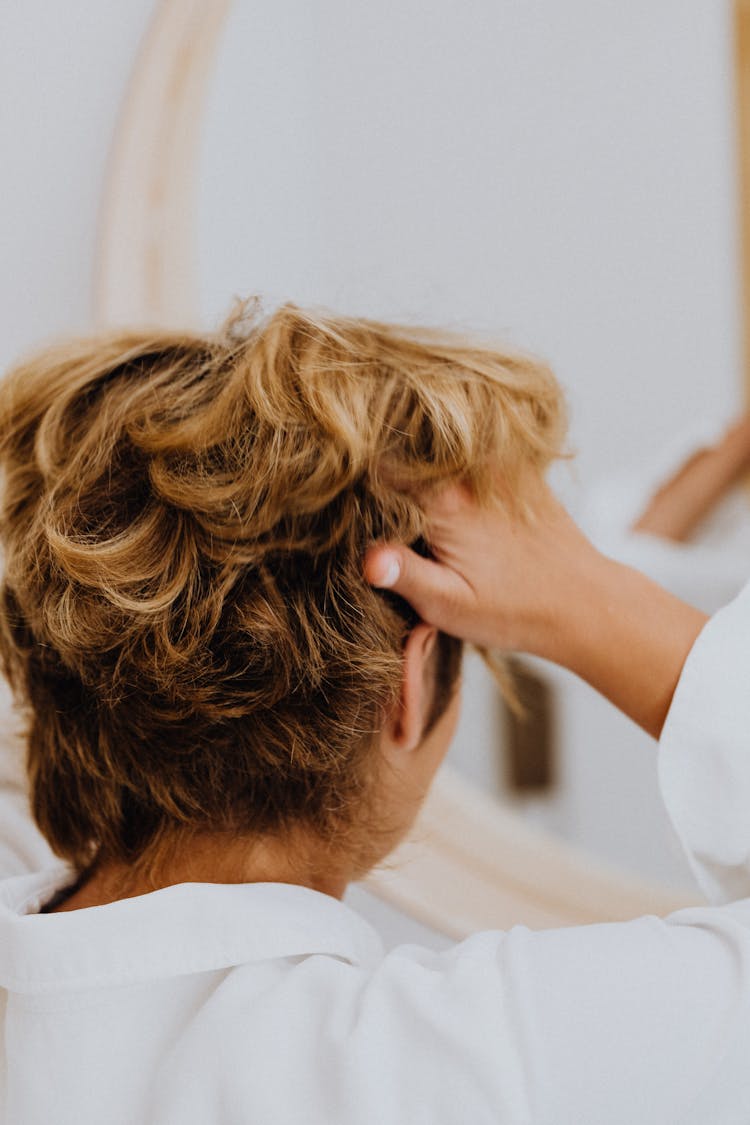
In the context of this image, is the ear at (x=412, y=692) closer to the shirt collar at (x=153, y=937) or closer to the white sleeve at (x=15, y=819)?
the shirt collar at (x=153, y=937)

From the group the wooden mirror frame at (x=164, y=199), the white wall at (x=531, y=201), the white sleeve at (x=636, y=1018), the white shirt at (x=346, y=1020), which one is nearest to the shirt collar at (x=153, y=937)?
the white shirt at (x=346, y=1020)

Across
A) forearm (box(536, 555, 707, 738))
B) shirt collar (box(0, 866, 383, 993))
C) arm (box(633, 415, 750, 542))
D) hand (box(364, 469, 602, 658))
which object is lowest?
shirt collar (box(0, 866, 383, 993))

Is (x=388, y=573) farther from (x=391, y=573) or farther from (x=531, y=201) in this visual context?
(x=531, y=201)

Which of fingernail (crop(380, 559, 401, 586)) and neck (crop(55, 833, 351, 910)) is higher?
fingernail (crop(380, 559, 401, 586))

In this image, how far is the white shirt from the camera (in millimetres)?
416

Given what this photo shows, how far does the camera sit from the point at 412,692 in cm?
51

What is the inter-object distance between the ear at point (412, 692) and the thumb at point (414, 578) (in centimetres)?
1

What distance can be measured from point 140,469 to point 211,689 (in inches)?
4.2

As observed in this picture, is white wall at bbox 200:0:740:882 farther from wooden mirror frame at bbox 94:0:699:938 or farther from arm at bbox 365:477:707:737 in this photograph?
arm at bbox 365:477:707:737

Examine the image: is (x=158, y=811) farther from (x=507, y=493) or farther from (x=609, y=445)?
(x=609, y=445)

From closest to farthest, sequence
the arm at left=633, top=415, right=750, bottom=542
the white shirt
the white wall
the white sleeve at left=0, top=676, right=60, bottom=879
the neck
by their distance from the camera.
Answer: the white shirt, the neck, the white sleeve at left=0, top=676, right=60, bottom=879, the white wall, the arm at left=633, top=415, right=750, bottom=542

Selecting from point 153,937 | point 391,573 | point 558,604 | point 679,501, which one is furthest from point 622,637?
point 679,501

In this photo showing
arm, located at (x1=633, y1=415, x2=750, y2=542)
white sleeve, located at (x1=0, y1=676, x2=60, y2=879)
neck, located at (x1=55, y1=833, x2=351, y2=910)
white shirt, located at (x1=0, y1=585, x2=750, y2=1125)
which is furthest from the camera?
arm, located at (x1=633, y1=415, x2=750, y2=542)

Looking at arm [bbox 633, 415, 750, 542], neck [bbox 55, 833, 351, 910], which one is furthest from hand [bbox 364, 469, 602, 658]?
arm [bbox 633, 415, 750, 542]
